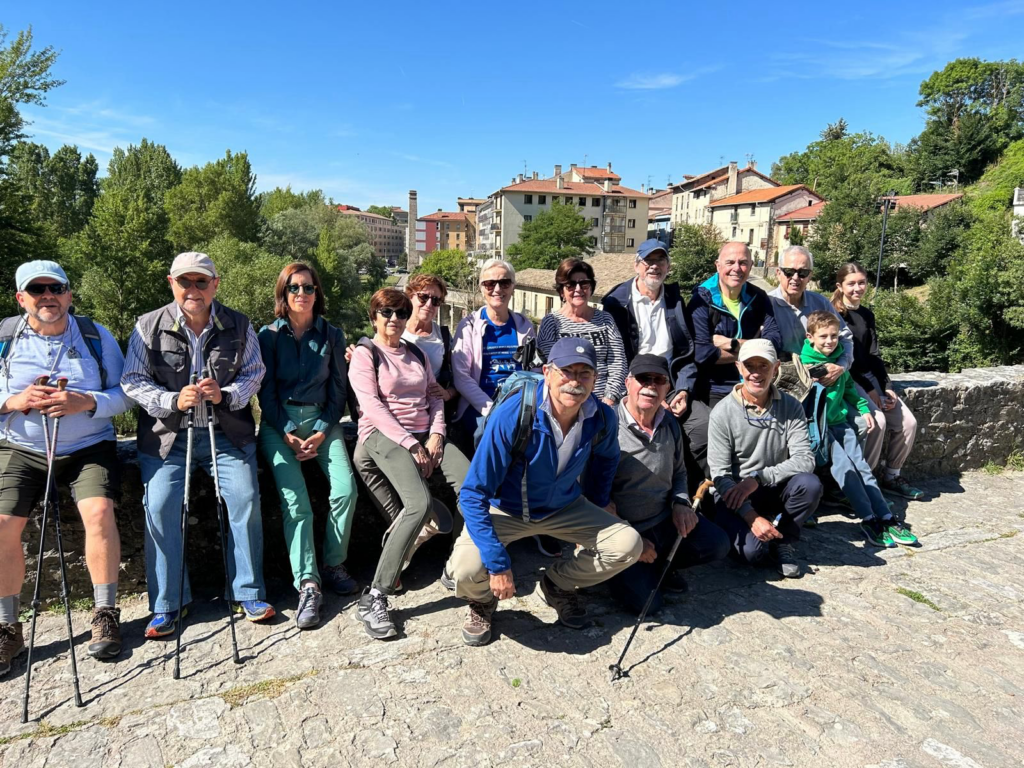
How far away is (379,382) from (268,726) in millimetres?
1960

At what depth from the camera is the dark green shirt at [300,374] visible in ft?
13.0

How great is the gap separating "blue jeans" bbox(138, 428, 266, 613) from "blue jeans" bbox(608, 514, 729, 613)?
2.10 metres

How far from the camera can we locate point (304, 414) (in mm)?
3965

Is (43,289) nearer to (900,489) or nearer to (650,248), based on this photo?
(650,248)

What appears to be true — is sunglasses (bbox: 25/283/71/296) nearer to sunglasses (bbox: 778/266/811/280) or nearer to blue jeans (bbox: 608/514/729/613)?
blue jeans (bbox: 608/514/729/613)

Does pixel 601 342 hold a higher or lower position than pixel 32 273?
lower

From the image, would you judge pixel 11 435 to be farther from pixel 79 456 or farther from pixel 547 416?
pixel 547 416

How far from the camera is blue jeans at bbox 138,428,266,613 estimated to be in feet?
11.4

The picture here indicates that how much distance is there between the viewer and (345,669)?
10.5 feet

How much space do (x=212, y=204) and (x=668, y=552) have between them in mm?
57286

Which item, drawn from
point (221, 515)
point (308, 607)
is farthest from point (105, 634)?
point (308, 607)

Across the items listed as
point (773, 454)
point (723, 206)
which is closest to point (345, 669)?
point (773, 454)

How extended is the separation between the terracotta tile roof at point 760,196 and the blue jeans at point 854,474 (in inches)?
2569

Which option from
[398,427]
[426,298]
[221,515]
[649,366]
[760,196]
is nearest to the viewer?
[221,515]
